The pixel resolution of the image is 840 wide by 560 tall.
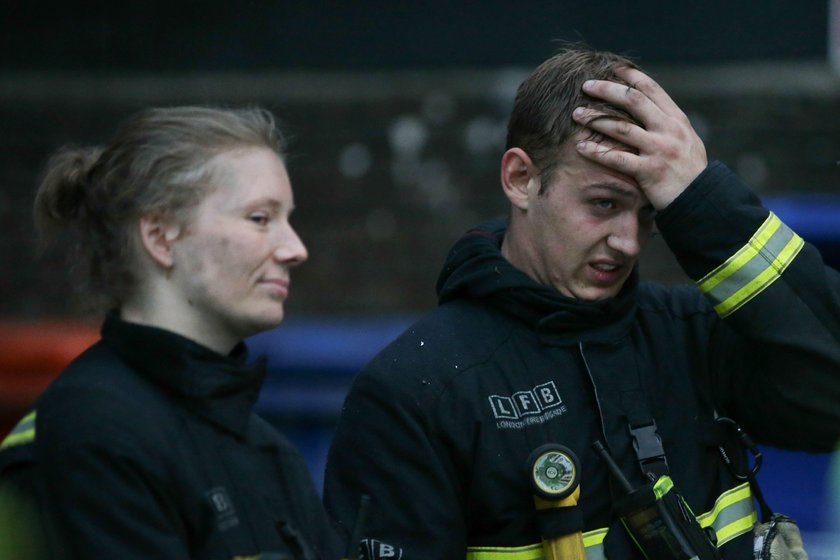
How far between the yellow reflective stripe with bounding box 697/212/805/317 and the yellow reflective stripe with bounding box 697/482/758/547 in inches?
15.0

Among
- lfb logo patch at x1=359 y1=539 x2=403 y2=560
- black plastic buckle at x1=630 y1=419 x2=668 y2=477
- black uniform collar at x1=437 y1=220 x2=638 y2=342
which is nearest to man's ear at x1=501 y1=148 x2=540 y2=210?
black uniform collar at x1=437 y1=220 x2=638 y2=342

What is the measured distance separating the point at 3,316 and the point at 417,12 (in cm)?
269

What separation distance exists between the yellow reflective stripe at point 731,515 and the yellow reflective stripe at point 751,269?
1.25 ft

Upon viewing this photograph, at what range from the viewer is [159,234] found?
240 cm

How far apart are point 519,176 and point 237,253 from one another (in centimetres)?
78

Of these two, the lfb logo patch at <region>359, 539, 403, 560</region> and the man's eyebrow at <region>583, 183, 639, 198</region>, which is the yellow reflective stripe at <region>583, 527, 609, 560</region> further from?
the man's eyebrow at <region>583, 183, 639, 198</region>

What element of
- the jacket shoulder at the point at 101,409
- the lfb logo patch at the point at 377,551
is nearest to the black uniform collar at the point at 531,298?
the lfb logo patch at the point at 377,551

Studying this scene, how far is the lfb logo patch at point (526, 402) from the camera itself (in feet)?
9.05

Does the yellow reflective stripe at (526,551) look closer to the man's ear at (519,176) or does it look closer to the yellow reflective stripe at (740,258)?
the yellow reflective stripe at (740,258)

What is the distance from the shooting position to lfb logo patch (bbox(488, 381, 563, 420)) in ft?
9.05

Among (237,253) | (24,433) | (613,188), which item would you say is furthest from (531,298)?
(24,433)

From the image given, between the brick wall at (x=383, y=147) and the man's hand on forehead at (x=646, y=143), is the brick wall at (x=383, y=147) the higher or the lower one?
the higher one

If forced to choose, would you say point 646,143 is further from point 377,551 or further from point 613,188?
point 377,551

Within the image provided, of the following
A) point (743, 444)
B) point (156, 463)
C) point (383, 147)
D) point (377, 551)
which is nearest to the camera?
point (156, 463)
